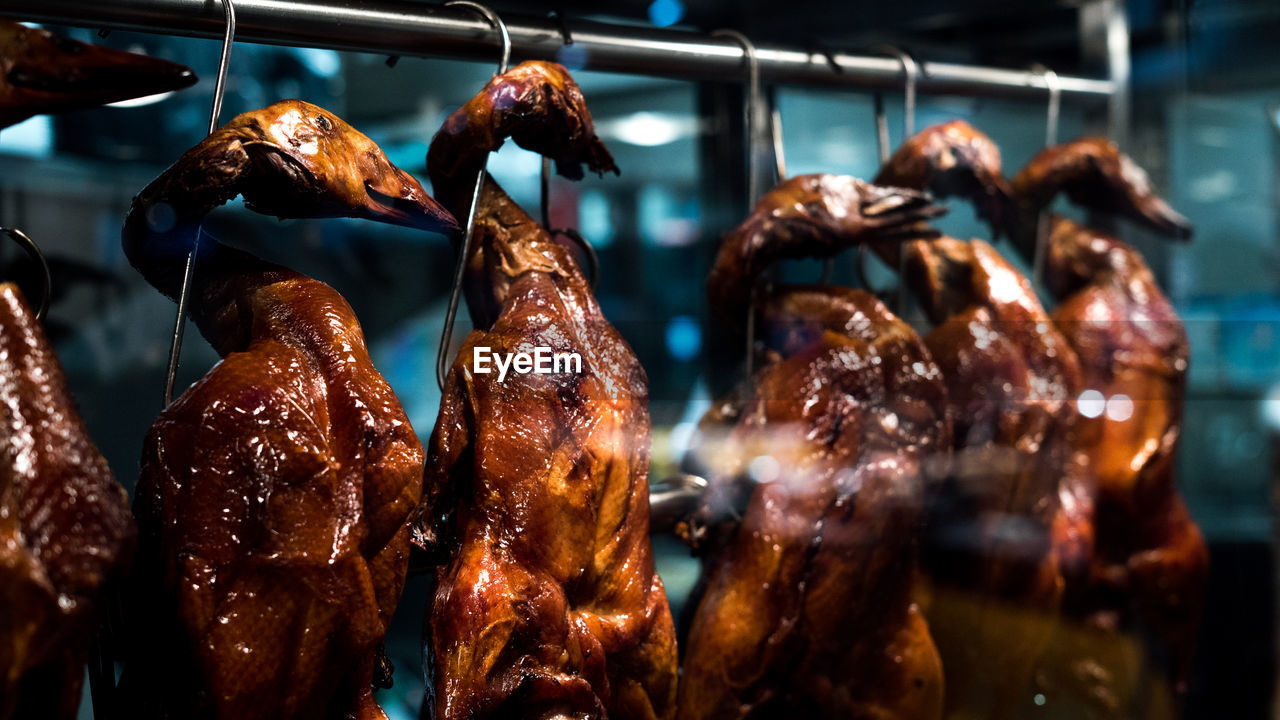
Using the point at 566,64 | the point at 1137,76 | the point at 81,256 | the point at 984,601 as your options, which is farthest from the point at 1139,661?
the point at 81,256

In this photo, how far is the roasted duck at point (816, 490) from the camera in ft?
5.96

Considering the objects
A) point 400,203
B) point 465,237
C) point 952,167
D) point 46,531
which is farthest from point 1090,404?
point 46,531

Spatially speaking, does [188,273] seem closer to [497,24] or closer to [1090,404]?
[497,24]

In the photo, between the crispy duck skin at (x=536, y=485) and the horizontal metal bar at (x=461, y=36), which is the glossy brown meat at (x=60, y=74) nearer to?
the horizontal metal bar at (x=461, y=36)

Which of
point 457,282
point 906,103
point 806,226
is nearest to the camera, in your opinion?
point 457,282

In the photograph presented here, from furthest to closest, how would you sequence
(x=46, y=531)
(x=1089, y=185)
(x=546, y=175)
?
(x=1089, y=185) < (x=546, y=175) < (x=46, y=531)

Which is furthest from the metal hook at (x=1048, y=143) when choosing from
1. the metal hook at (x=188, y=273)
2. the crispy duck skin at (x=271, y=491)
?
the metal hook at (x=188, y=273)

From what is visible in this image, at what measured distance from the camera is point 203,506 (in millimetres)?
1276

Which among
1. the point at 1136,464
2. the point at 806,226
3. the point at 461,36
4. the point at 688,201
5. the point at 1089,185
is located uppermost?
the point at 461,36

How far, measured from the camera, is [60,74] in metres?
1.22

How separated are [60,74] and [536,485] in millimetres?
736

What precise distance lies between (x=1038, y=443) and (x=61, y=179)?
220cm

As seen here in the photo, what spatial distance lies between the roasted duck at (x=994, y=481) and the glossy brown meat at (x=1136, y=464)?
16cm

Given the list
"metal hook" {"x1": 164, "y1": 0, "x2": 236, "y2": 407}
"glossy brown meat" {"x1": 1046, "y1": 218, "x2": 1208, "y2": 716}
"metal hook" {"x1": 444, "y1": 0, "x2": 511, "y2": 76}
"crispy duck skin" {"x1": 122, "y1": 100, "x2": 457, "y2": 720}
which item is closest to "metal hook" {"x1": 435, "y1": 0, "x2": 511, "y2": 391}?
"metal hook" {"x1": 444, "y1": 0, "x2": 511, "y2": 76}
